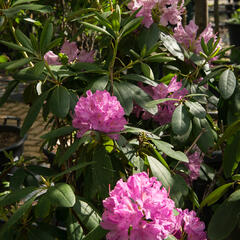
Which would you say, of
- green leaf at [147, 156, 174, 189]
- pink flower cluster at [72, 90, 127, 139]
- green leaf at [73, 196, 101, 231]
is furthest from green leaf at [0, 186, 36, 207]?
green leaf at [147, 156, 174, 189]

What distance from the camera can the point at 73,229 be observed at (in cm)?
122

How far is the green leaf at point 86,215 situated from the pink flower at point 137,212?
0.65 ft

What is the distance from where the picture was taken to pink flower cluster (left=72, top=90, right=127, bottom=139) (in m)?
→ 1.21

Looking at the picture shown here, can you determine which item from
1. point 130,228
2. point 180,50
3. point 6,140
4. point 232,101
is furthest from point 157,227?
point 6,140

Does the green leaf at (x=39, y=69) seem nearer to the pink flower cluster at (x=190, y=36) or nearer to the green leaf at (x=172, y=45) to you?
the green leaf at (x=172, y=45)

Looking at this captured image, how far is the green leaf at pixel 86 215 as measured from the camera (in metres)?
1.18

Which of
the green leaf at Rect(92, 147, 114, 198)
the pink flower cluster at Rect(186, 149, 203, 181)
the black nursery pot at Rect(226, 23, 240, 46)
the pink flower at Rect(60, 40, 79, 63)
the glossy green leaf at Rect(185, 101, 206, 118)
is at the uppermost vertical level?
the pink flower at Rect(60, 40, 79, 63)

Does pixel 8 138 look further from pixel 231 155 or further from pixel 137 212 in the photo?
pixel 137 212

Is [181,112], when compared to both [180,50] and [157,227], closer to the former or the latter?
[180,50]

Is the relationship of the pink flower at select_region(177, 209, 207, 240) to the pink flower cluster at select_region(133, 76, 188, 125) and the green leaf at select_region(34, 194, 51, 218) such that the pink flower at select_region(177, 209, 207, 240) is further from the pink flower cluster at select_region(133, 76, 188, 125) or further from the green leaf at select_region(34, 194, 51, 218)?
the pink flower cluster at select_region(133, 76, 188, 125)

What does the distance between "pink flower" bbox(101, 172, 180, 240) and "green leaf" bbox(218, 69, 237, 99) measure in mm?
570

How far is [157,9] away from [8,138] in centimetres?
242

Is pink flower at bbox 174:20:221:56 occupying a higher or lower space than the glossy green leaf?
higher

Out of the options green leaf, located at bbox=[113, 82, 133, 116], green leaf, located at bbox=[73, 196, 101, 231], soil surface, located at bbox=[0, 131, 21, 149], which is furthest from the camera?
soil surface, located at bbox=[0, 131, 21, 149]
